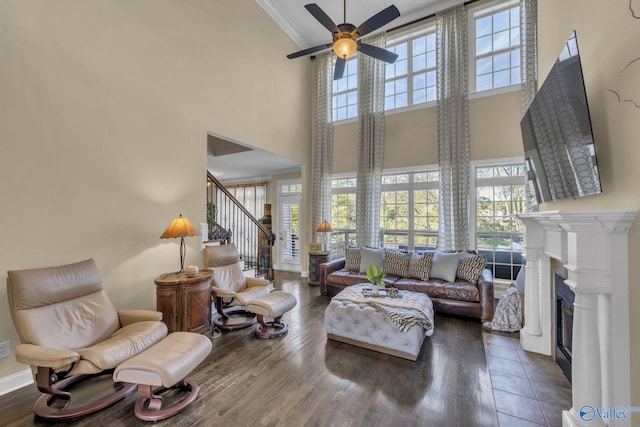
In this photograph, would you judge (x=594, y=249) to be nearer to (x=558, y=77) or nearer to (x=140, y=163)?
(x=558, y=77)

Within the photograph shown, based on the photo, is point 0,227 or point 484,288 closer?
point 0,227

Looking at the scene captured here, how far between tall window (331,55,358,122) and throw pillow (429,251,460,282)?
3.71 metres

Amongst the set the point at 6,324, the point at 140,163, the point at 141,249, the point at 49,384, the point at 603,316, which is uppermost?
the point at 140,163

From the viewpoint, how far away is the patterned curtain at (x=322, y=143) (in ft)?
20.6

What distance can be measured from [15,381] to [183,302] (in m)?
1.37

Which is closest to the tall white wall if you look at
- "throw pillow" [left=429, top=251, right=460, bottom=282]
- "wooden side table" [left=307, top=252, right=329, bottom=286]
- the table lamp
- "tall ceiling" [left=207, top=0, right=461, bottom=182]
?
the table lamp

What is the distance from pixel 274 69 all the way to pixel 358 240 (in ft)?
13.0

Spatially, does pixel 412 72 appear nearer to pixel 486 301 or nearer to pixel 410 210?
pixel 410 210

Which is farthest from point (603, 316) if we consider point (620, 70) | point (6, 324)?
point (6, 324)

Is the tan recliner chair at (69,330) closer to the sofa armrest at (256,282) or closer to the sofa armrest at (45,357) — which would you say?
the sofa armrest at (45,357)

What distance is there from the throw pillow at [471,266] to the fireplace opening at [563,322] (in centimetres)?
136

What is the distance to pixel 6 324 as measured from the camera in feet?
7.50

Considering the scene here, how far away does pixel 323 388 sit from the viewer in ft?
7.57

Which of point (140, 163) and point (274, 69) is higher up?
point (274, 69)
